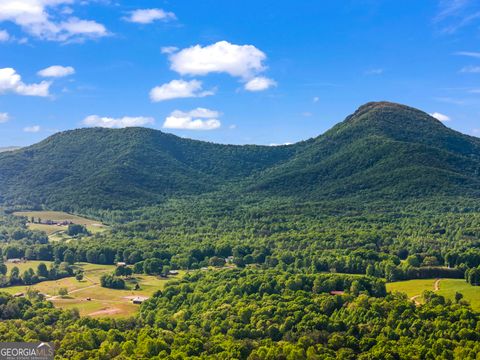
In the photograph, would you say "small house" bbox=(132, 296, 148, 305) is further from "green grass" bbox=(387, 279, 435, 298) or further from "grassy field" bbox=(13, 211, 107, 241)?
"grassy field" bbox=(13, 211, 107, 241)

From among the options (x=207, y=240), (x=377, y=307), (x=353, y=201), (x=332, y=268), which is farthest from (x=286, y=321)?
(x=353, y=201)

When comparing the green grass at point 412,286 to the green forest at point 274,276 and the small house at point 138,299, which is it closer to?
the green forest at point 274,276

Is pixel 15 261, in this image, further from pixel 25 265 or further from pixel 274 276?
pixel 274 276

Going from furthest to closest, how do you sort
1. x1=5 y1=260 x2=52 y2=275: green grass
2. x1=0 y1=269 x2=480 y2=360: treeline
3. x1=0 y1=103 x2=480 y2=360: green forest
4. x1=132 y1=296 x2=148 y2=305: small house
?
x1=5 y1=260 x2=52 y2=275: green grass → x1=132 y1=296 x2=148 y2=305: small house → x1=0 y1=103 x2=480 y2=360: green forest → x1=0 y1=269 x2=480 y2=360: treeline

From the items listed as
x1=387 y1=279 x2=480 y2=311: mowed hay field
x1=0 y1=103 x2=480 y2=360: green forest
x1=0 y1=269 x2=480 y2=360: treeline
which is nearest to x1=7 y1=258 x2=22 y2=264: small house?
x1=0 y1=103 x2=480 y2=360: green forest

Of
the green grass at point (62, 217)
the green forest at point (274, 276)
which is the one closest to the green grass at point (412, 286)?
the green forest at point (274, 276)

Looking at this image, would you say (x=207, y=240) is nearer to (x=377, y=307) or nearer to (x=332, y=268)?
(x=332, y=268)
